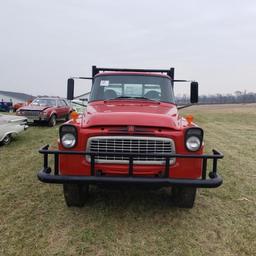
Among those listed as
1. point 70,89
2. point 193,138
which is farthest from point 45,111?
point 193,138

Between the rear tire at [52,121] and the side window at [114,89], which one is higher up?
the side window at [114,89]

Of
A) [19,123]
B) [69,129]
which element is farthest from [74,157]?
[19,123]

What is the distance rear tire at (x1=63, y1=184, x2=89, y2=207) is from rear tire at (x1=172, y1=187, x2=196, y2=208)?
136cm

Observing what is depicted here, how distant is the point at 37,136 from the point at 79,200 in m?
7.69

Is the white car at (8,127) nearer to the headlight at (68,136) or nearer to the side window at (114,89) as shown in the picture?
the side window at (114,89)

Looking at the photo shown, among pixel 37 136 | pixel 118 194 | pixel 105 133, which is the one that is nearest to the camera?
pixel 105 133

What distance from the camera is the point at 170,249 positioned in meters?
3.48

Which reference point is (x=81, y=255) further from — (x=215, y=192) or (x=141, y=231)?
(x=215, y=192)

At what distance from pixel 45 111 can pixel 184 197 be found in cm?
1157

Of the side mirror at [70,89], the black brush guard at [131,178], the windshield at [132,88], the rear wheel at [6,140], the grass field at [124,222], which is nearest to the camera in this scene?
the grass field at [124,222]

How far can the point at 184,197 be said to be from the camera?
4.44 metres

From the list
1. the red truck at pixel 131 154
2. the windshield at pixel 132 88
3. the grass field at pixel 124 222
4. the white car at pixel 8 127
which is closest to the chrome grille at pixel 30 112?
the white car at pixel 8 127

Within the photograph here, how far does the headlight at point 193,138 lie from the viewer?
3803mm

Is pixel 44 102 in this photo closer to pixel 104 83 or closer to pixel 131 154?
pixel 104 83
